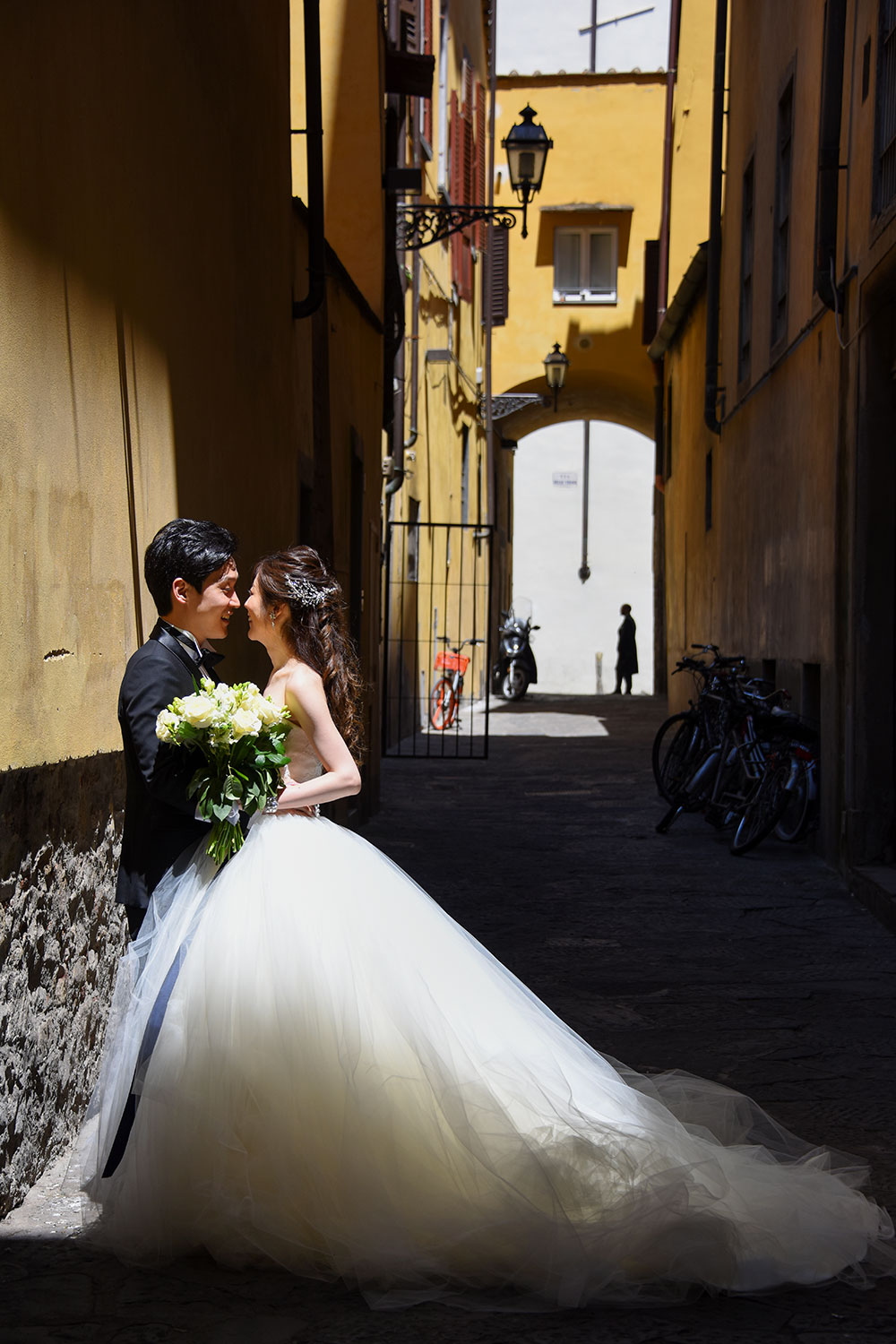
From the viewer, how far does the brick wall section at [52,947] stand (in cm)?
363


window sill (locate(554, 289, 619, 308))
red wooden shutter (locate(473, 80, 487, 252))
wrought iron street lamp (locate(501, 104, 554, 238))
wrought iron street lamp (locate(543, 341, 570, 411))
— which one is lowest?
wrought iron street lamp (locate(543, 341, 570, 411))

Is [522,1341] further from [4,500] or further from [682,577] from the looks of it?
[682,577]

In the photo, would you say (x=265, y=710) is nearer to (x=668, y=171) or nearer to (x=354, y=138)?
(x=354, y=138)

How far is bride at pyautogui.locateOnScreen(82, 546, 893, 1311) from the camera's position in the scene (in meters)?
3.23

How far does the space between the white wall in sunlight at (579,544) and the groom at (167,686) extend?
107ft

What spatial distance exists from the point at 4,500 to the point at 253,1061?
4.71 feet

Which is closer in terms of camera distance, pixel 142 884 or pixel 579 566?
pixel 142 884

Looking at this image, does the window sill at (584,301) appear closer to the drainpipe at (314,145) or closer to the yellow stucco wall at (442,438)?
the yellow stucco wall at (442,438)

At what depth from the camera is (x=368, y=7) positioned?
11500mm

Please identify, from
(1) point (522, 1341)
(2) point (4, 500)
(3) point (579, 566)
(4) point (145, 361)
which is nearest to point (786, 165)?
(4) point (145, 361)

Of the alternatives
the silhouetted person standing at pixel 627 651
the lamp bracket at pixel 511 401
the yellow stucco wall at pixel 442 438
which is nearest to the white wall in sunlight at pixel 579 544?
the silhouetted person standing at pixel 627 651

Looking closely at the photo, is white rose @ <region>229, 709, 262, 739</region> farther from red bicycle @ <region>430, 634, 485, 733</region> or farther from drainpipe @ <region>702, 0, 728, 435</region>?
red bicycle @ <region>430, 634, 485, 733</region>

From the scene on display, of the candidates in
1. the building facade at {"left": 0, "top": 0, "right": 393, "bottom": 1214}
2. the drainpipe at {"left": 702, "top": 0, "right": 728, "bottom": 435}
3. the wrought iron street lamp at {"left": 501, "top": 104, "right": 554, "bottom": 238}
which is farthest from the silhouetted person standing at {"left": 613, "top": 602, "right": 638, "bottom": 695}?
the building facade at {"left": 0, "top": 0, "right": 393, "bottom": 1214}

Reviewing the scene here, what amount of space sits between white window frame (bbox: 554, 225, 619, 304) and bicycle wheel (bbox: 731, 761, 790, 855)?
60.5ft
